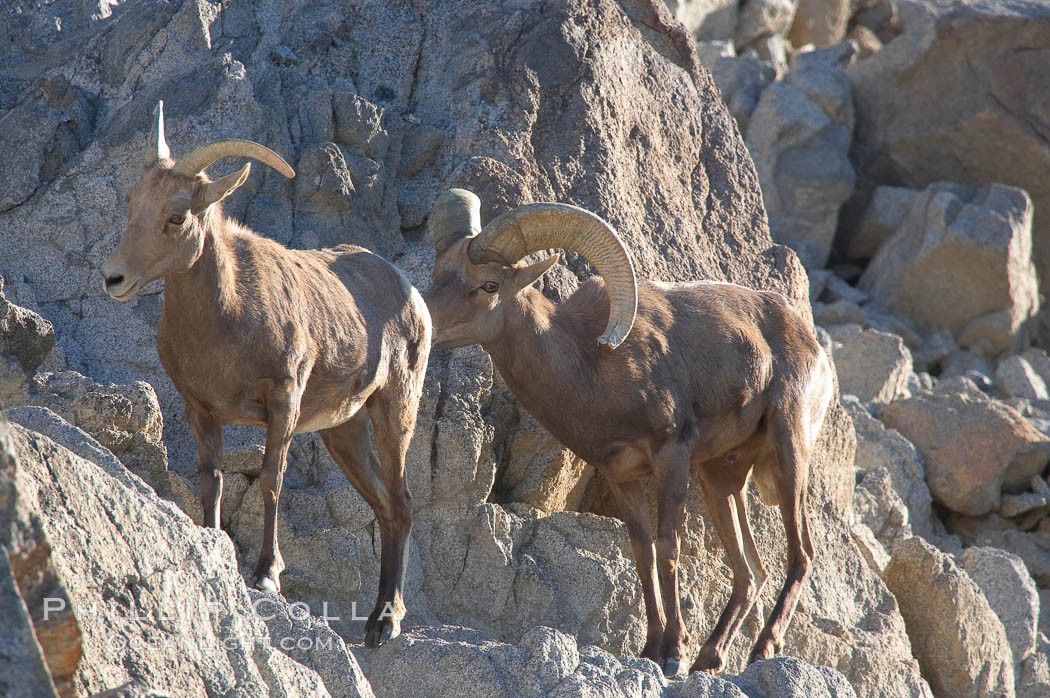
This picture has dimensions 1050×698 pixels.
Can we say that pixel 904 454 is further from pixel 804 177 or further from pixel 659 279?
pixel 804 177

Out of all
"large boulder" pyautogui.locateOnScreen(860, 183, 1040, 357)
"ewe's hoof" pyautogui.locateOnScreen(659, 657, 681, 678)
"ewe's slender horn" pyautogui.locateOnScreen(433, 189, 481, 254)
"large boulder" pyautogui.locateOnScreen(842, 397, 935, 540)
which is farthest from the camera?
"large boulder" pyautogui.locateOnScreen(860, 183, 1040, 357)

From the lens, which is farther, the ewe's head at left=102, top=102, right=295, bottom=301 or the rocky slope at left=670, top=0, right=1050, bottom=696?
the rocky slope at left=670, top=0, right=1050, bottom=696

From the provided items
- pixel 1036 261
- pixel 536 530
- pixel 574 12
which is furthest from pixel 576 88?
pixel 1036 261

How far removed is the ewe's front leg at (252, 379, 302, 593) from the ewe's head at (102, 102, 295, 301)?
0.72 metres

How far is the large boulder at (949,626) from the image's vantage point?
31.3 feet

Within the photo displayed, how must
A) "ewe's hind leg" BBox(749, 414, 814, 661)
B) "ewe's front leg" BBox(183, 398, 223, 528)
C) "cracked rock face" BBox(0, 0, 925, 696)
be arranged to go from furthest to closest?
"ewe's hind leg" BBox(749, 414, 814, 661) < "cracked rock face" BBox(0, 0, 925, 696) < "ewe's front leg" BBox(183, 398, 223, 528)

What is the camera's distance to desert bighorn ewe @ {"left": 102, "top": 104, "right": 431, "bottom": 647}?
5.80 m

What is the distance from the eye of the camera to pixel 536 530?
8172 mm

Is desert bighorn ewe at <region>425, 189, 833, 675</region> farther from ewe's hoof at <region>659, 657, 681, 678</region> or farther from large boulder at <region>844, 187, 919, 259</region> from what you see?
large boulder at <region>844, 187, 919, 259</region>

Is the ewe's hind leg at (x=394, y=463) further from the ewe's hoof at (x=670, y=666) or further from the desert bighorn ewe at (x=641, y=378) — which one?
the ewe's hoof at (x=670, y=666)

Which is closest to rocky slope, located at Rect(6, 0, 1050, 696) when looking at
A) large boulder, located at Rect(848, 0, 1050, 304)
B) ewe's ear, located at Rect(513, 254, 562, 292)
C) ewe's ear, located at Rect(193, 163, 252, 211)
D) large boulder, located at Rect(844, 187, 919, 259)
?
ewe's ear, located at Rect(513, 254, 562, 292)

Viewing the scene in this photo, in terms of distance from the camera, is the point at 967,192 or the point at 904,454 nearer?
the point at 904,454

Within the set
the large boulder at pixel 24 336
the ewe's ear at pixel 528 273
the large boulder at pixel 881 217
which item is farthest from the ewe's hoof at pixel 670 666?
the large boulder at pixel 881 217

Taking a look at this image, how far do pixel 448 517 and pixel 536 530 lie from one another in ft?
1.97
